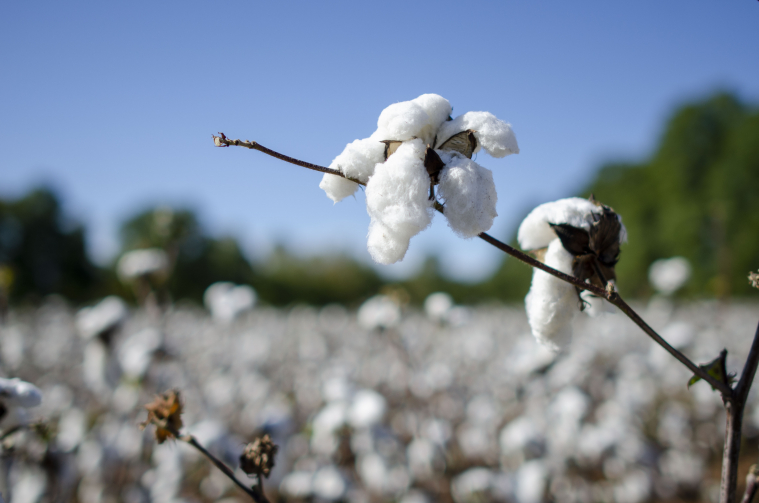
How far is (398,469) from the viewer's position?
11.0ft

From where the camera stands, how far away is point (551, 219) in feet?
2.74

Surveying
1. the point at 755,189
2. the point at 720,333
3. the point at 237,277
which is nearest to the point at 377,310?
the point at 720,333

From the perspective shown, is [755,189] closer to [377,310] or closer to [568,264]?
[377,310]

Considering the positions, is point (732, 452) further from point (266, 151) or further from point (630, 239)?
point (630, 239)

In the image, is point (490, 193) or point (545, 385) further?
point (545, 385)

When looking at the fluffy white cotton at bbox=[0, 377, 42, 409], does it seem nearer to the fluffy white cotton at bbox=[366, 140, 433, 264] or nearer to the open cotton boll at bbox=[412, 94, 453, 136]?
the fluffy white cotton at bbox=[366, 140, 433, 264]

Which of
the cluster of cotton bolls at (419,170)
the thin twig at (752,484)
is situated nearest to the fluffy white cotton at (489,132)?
the cluster of cotton bolls at (419,170)

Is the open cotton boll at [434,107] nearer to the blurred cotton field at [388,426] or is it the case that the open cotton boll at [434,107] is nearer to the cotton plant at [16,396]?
the cotton plant at [16,396]

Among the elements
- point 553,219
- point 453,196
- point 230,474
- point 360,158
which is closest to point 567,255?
point 553,219

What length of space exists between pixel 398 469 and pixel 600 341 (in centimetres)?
482

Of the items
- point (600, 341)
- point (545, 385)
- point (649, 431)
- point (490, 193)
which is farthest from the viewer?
point (600, 341)

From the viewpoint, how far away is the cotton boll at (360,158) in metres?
0.66

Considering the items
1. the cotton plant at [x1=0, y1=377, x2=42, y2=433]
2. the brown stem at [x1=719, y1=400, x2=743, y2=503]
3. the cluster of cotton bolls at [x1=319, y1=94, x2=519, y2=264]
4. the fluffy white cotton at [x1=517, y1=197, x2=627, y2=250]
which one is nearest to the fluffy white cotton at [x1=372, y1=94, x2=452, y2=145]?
the cluster of cotton bolls at [x1=319, y1=94, x2=519, y2=264]

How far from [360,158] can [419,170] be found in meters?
0.10
